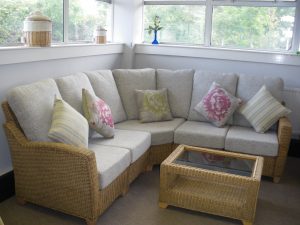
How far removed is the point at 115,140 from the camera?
310 centimetres

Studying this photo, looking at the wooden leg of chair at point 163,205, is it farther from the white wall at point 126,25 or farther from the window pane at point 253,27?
the window pane at point 253,27

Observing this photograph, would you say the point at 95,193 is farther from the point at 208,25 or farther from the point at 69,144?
the point at 208,25

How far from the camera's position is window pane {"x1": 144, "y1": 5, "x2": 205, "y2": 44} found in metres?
4.68

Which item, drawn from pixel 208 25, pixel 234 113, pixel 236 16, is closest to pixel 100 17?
pixel 208 25

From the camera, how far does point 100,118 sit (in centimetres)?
303

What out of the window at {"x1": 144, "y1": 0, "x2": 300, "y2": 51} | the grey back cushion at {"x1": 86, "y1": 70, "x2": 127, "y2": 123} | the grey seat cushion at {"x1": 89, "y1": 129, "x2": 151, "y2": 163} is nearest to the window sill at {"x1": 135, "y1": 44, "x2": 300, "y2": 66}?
the window at {"x1": 144, "y1": 0, "x2": 300, "y2": 51}

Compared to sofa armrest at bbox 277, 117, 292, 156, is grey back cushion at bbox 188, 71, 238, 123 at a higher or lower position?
higher

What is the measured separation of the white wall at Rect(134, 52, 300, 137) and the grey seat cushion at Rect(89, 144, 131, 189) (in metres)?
2.04

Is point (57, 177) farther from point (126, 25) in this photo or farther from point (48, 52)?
point (126, 25)

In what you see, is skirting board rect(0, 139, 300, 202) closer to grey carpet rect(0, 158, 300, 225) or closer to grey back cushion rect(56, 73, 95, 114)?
grey carpet rect(0, 158, 300, 225)

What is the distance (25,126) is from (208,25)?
2.91m

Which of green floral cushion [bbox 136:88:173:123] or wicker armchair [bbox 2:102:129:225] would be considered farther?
green floral cushion [bbox 136:88:173:123]

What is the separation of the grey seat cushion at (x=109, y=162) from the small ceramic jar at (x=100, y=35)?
166 centimetres

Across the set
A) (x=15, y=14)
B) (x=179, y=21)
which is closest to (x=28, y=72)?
(x=15, y=14)
